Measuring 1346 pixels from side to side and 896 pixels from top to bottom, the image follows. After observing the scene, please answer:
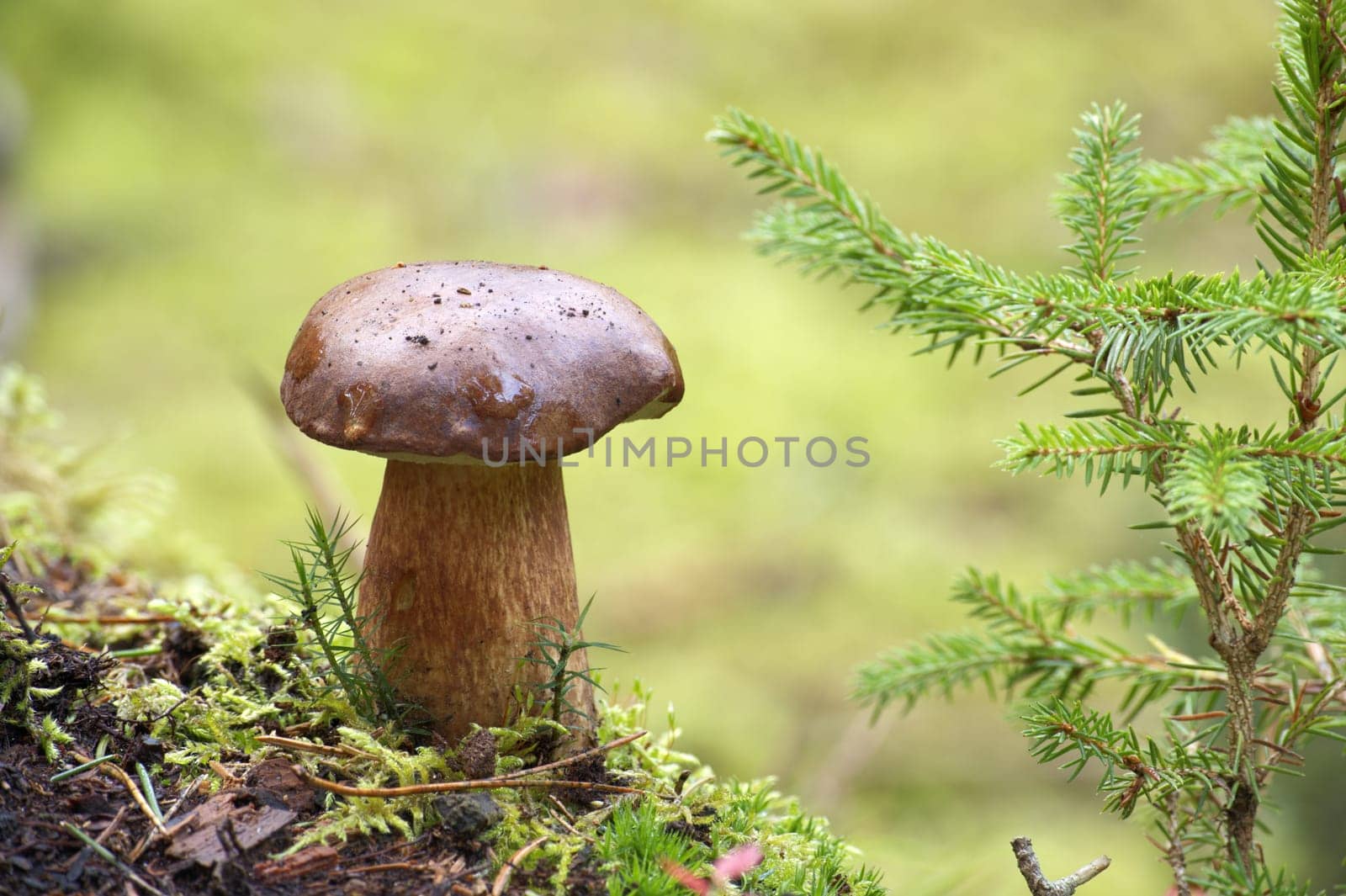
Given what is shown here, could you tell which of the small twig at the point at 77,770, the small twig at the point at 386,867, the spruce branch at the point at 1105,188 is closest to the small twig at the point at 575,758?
the small twig at the point at 386,867

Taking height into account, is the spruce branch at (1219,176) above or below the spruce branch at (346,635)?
above

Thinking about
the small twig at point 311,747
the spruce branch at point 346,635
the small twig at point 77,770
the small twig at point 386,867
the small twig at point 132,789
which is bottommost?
the small twig at point 386,867

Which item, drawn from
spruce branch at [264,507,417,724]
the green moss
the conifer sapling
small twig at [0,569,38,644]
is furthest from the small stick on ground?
small twig at [0,569,38,644]

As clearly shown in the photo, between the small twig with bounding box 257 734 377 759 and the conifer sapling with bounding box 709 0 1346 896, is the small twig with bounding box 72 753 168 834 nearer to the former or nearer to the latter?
the small twig with bounding box 257 734 377 759

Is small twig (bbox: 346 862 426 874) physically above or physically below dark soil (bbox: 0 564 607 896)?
below

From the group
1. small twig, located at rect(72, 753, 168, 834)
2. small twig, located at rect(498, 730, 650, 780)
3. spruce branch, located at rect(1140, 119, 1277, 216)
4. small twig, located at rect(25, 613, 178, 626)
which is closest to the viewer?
small twig, located at rect(72, 753, 168, 834)

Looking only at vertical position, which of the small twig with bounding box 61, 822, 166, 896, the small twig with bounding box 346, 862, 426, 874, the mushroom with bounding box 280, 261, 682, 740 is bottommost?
the small twig with bounding box 346, 862, 426, 874

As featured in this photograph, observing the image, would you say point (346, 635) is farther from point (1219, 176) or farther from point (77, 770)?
point (1219, 176)

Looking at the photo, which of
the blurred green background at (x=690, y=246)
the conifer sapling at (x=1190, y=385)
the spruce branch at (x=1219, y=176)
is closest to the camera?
the conifer sapling at (x=1190, y=385)

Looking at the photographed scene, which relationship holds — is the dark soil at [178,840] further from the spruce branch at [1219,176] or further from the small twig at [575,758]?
the spruce branch at [1219,176]
